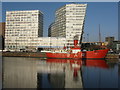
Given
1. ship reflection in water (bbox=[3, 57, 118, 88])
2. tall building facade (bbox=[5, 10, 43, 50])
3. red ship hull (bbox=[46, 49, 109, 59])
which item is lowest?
ship reflection in water (bbox=[3, 57, 118, 88])

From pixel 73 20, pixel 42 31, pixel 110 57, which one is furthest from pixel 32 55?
pixel 42 31

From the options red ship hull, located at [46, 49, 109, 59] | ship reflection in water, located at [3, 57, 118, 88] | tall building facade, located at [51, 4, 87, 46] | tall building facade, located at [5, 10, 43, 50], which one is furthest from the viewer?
tall building facade, located at [5, 10, 43, 50]

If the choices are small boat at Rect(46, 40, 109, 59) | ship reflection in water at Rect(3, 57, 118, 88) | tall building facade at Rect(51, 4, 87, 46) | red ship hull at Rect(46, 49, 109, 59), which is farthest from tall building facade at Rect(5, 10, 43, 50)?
ship reflection in water at Rect(3, 57, 118, 88)

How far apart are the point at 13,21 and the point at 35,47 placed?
24704 millimetres

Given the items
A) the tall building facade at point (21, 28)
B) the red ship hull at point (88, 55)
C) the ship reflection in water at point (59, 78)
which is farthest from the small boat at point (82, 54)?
the tall building facade at point (21, 28)

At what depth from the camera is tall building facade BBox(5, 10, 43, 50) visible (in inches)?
4311

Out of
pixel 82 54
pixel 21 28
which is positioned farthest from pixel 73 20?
pixel 82 54

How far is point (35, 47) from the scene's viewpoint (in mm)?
106375

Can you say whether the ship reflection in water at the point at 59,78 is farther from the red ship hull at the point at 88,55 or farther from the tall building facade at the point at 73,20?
the tall building facade at the point at 73,20

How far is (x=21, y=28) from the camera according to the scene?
111 metres

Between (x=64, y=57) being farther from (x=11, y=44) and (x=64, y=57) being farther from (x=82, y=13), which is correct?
(x=11, y=44)

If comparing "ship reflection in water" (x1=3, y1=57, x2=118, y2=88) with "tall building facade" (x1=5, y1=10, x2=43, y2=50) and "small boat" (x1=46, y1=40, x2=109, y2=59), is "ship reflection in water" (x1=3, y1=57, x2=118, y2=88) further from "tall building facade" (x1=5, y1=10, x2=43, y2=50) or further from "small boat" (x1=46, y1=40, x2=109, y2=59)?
"tall building facade" (x1=5, y1=10, x2=43, y2=50)

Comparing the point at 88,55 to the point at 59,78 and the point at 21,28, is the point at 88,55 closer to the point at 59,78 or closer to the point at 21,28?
the point at 59,78

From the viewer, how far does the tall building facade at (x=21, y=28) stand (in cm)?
10950
